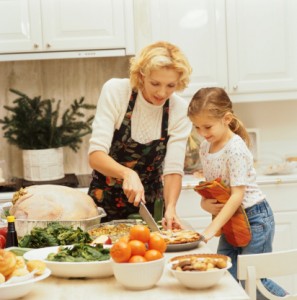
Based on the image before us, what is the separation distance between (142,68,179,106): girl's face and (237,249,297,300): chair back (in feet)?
2.65

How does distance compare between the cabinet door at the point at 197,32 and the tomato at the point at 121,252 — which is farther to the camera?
the cabinet door at the point at 197,32

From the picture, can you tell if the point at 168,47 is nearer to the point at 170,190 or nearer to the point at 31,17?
the point at 170,190

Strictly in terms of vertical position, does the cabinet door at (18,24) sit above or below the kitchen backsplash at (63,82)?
above

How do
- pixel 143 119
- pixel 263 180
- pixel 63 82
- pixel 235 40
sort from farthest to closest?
pixel 63 82, pixel 235 40, pixel 263 180, pixel 143 119

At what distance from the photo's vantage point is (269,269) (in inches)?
71.4

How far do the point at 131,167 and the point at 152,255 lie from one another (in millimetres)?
1106

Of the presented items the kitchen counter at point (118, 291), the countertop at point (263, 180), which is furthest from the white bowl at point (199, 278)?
the countertop at point (263, 180)

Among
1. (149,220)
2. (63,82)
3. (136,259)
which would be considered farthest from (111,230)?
(63,82)

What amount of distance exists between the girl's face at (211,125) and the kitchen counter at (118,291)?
0.83 metres

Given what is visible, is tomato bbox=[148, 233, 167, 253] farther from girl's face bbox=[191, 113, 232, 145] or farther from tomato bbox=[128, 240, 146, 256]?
girl's face bbox=[191, 113, 232, 145]

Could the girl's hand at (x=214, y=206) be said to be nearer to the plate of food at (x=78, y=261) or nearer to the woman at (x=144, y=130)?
the woman at (x=144, y=130)

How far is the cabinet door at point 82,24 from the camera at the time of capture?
12.0ft

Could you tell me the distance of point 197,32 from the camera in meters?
3.72

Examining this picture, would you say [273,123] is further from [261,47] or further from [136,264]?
[136,264]
